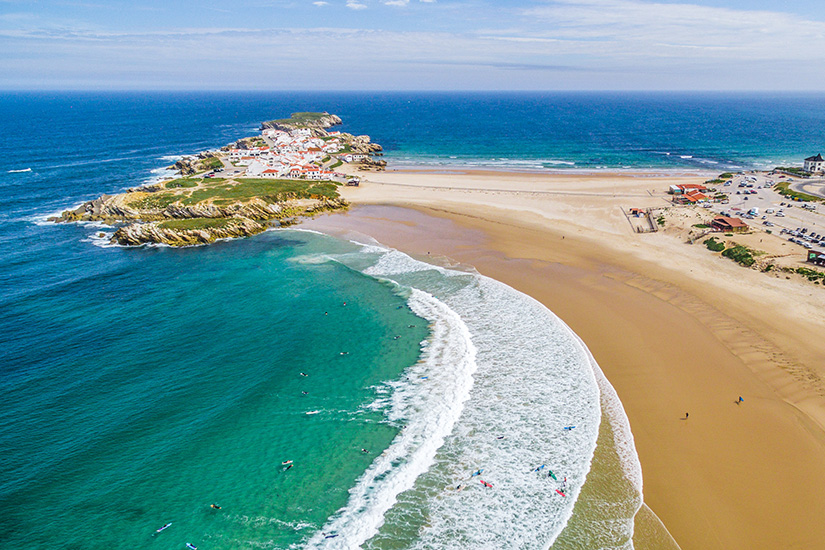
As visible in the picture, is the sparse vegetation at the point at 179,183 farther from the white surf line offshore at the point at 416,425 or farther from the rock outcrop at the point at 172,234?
the white surf line offshore at the point at 416,425

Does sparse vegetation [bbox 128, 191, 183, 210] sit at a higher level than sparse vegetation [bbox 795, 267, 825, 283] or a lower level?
higher

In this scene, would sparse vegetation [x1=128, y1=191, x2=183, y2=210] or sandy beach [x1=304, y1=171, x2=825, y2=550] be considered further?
sparse vegetation [x1=128, y1=191, x2=183, y2=210]

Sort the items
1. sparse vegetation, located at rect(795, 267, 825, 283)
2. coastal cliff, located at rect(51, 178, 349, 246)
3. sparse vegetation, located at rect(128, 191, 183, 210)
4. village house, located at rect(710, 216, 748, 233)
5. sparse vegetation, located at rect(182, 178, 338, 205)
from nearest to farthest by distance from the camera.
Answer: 1. sparse vegetation, located at rect(795, 267, 825, 283)
2. village house, located at rect(710, 216, 748, 233)
3. coastal cliff, located at rect(51, 178, 349, 246)
4. sparse vegetation, located at rect(128, 191, 183, 210)
5. sparse vegetation, located at rect(182, 178, 338, 205)

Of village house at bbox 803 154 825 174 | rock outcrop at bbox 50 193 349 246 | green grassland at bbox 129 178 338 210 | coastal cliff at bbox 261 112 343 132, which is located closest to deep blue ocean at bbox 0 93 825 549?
rock outcrop at bbox 50 193 349 246

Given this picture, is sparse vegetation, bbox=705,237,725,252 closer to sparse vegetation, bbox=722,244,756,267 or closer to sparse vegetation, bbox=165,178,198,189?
sparse vegetation, bbox=722,244,756,267

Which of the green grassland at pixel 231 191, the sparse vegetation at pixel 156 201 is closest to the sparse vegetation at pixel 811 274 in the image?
the green grassland at pixel 231 191

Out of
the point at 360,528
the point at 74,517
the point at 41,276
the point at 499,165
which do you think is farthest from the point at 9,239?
the point at 499,165

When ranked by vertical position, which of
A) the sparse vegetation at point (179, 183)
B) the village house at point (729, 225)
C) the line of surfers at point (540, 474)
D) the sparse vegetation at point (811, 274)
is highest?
the sparse vegetation at point (179, 183)
